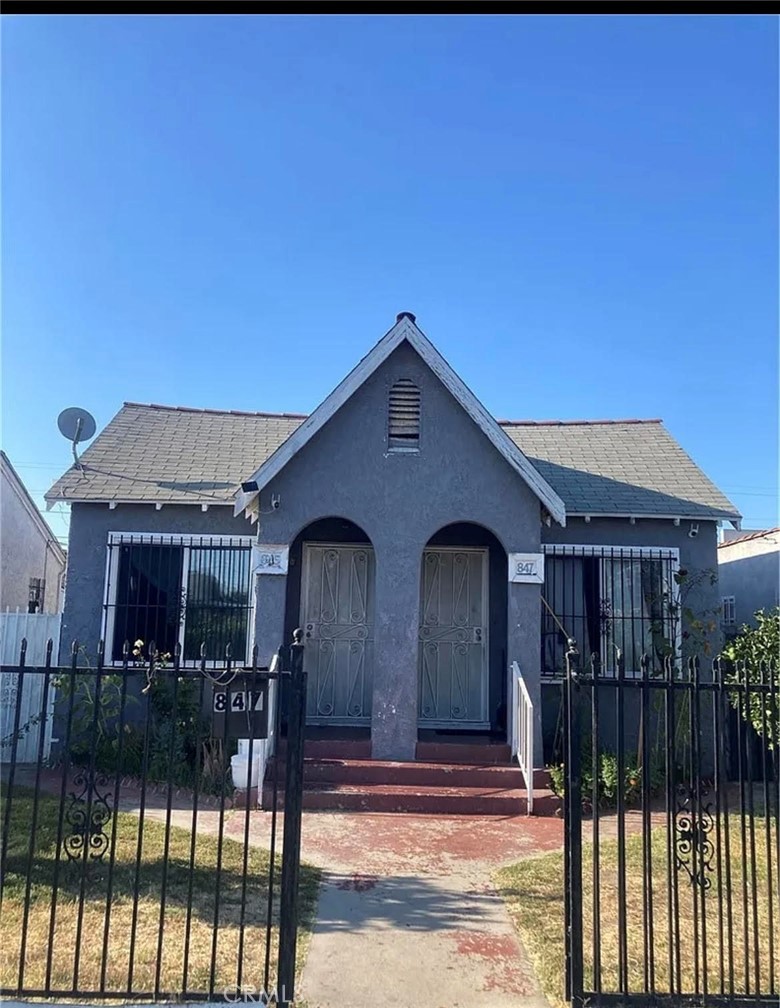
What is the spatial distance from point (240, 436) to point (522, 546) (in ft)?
20.5

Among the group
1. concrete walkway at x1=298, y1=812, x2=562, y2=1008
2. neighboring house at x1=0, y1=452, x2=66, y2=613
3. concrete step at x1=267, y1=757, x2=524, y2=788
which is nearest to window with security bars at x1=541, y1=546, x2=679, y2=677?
concrete step at x1=267, y1=757, x2=524, y2=788

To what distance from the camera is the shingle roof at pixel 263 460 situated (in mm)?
11242

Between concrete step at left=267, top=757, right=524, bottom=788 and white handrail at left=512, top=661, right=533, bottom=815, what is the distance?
0.31 metres

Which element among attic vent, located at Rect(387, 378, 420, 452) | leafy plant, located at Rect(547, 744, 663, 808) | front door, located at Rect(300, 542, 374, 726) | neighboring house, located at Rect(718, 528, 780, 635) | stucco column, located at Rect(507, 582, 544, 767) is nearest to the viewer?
leafy plant, located at Rect(547, 744, 663, 808)

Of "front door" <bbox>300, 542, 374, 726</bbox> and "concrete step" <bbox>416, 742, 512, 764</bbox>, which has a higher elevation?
"front door" <bbox>300, 542, 374, 726</bbox>

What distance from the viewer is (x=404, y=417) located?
10094mm

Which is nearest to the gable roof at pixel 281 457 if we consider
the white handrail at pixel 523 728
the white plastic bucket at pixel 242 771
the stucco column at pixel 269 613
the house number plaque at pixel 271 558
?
the house number plaque at pixel 271 558

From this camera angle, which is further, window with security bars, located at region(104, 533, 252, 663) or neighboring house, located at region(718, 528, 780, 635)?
neighboring house, located at region(718, 528, 780, 635)

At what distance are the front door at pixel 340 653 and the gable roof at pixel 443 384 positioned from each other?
86.4 inches

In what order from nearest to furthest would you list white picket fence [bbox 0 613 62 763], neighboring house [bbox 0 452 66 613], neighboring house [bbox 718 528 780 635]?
1. white picket fence [bbox 0 613 62 763]
2. neighboring house [bbox 718 528 780 635]
3. neighboring house [bbox 0 452 66 613]

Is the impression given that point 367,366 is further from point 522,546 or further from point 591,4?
point 591,4

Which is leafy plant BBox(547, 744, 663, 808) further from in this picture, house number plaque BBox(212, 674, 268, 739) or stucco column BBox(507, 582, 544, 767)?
house number plaque BBox(212, 674, 268, 739)

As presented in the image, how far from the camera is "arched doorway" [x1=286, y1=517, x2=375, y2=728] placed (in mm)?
11156

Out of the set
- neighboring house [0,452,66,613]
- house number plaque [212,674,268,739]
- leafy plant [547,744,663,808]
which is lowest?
leafy plant [547,744,663,808]
